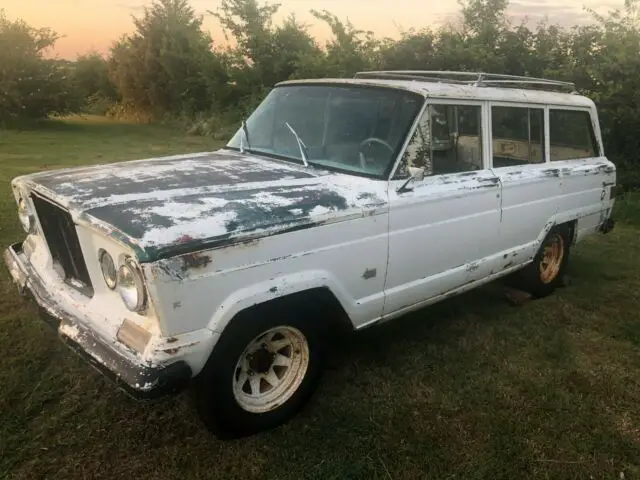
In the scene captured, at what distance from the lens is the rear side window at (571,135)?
4.89 metres

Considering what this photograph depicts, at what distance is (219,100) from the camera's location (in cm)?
2167

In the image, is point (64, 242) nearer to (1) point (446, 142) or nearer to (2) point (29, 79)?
(1) point (446, 142)

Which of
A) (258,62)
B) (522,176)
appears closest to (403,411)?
(522,176)

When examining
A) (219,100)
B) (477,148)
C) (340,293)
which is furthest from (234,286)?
(219,100)

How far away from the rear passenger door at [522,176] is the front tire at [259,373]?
198 centimetres

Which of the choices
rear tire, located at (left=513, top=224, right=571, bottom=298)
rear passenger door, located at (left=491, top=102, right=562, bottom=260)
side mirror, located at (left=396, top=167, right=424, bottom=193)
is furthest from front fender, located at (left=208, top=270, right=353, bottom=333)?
rear tire, located at (left=513, top=224, right=571, bottom=298)

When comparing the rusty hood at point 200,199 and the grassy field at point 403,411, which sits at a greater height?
the rusty hood at point 200,199

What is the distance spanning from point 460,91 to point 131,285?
2.67 m

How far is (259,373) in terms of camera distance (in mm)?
3109

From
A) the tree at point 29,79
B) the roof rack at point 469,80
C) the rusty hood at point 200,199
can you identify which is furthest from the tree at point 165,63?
the rusty hood at point 200,199

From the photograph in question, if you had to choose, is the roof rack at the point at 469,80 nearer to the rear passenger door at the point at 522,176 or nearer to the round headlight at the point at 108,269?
the rear passenger door at the point at 522,176

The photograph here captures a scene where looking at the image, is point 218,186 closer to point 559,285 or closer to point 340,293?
point 340,293

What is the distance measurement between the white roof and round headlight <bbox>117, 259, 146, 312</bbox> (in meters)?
2.14

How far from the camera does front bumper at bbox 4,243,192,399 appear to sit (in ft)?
7.99
